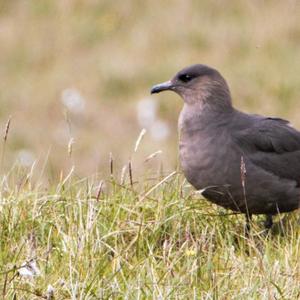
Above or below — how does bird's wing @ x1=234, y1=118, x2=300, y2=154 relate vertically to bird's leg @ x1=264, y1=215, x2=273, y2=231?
above

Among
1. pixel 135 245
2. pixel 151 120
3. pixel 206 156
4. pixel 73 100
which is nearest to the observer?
pixel 135 245

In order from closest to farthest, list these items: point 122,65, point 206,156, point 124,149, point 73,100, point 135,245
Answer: point 135,245, point 206,156, point 124,149, point 73,100, point 122,65

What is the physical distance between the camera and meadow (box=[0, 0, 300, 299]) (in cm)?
463

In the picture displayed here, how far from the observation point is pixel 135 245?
5.10m

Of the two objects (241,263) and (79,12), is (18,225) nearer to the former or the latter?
(241,263)

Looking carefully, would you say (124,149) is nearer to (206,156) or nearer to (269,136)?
(269,136)

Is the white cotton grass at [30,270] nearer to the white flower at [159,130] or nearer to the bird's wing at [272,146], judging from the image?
the bird's wing at [272,146]

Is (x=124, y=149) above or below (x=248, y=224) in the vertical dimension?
above

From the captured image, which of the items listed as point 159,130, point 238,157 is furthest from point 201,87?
point 159,130

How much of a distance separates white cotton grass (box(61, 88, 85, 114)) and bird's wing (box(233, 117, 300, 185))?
4.79 meters

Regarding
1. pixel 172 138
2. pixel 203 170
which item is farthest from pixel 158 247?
pixel 172 138

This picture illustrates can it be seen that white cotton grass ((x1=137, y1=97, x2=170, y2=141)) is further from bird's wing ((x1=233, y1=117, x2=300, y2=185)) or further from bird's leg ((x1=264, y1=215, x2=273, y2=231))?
bird's leg ((x1=264, y1=215, x2=273, y2=231))

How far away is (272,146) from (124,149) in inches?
171

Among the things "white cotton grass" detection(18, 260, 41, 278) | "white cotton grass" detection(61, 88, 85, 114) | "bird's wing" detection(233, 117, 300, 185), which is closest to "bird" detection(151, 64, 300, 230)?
"bird's wing" detection(233, 117, 300, 185)
